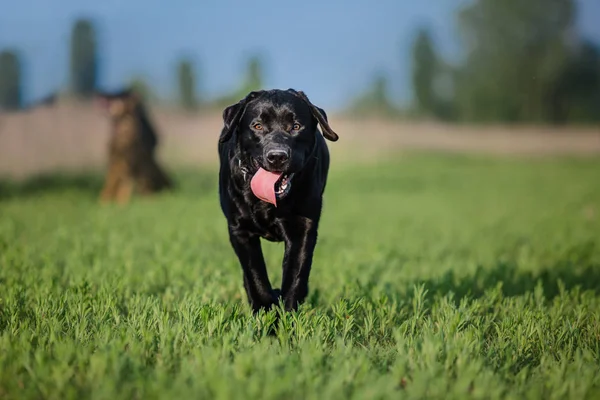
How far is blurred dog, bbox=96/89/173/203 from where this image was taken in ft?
51.4

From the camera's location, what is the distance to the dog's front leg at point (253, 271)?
4.45 metres

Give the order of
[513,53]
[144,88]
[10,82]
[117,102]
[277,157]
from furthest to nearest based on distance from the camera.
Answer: [513,53] < [144,88] < [10,82] < [117,102] < [277,157]

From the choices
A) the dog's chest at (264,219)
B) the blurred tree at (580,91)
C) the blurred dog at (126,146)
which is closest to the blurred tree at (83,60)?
the blurred dog at (126,146)

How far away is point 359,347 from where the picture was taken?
3.94 metres

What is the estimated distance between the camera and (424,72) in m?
54.6

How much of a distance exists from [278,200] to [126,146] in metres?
12.3

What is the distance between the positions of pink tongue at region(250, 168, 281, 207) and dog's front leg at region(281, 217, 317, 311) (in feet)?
1.17

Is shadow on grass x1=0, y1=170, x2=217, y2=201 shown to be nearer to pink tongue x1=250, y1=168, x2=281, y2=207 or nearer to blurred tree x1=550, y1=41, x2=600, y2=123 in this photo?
pink tongue x1=250, y1=168, x2=281, y2=207

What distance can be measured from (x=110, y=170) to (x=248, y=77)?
28.2 m

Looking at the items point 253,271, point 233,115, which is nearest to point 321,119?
point 233,115

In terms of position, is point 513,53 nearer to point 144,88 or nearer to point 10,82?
point 144,88

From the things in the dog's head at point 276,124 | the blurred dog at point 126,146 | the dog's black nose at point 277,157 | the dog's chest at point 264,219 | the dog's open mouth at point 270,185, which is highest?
the dog's head at point 276,124

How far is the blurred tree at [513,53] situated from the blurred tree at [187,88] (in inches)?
790

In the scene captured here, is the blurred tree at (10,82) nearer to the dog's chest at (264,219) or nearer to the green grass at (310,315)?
the green grass at (310,315)
